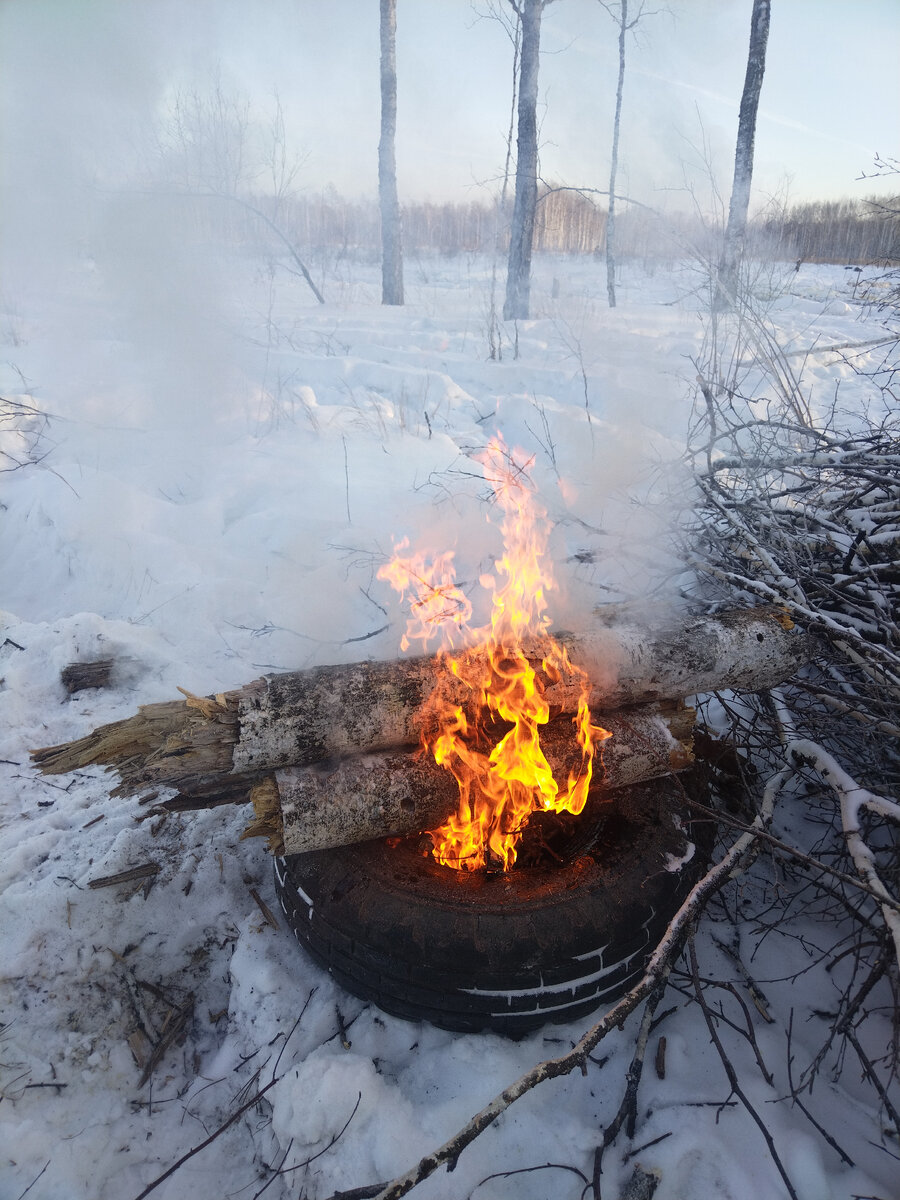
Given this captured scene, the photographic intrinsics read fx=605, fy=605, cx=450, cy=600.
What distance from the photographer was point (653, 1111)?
175 centimetres

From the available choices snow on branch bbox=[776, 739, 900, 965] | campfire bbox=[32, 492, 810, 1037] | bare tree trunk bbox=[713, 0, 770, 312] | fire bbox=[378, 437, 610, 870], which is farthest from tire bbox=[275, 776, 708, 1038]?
bare tree trunk bbox=[713, 0, 770, 312]

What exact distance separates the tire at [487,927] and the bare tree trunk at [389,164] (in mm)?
12656

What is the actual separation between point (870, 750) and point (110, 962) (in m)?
2.94

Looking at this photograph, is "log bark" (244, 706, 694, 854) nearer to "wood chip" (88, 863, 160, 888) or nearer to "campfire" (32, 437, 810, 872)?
"campfire" (32, 437, 810, 872)

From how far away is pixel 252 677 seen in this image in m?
3.47

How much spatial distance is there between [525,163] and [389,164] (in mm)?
3431

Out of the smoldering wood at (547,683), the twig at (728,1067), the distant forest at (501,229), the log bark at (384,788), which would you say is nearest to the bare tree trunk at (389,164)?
the distant forest at (501,229)

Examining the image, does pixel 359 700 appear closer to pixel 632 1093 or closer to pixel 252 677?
pixel 632 1093

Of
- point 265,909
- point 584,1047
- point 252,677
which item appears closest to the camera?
point 584,1047

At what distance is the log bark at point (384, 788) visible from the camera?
6.28 ft

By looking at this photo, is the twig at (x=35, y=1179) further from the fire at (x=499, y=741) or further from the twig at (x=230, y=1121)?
the fire at (x=499, y=741)

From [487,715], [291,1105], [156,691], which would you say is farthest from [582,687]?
[156,691]

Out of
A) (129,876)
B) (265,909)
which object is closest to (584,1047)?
(265,909)

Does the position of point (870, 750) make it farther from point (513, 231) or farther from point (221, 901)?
point (513, 231)
